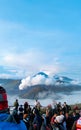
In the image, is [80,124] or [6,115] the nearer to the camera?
[6,115]

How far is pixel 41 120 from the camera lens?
60.2ft

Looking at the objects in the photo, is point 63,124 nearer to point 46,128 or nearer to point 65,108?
point 46,128

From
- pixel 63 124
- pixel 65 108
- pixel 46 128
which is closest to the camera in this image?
pixel 46 128

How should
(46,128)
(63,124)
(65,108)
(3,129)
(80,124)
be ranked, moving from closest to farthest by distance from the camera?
(3,129)
(80,124)
(46,128)
(63,124)
(65,108)

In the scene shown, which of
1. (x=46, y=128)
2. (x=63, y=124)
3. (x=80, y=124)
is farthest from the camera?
(x=63, y=124)

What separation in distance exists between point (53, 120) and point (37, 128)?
783mm

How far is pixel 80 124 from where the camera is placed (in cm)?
1516

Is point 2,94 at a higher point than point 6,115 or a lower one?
higher

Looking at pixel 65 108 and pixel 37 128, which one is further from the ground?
pixel 65 108

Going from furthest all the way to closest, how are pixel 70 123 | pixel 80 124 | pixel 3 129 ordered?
pixel 70 123 < pixel 80 124 < pixel 3 129

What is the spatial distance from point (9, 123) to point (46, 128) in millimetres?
9416

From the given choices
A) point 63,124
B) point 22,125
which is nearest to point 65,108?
point 63,124

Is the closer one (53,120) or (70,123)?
(53,120)

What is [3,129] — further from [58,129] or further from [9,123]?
[58,129]
